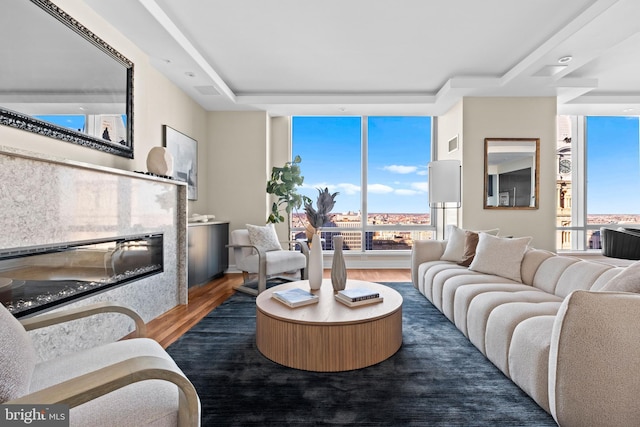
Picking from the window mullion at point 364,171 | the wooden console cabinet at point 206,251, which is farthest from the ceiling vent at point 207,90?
the window mullion at point 364,171

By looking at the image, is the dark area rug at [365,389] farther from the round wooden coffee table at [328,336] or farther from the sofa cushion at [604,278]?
the sofa cushion at [604,278]

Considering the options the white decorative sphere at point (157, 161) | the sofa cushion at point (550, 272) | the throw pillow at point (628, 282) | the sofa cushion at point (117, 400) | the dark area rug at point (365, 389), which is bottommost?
the dark area rug at point (365, 389)

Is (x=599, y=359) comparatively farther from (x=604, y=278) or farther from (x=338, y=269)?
(x=338, y=269)

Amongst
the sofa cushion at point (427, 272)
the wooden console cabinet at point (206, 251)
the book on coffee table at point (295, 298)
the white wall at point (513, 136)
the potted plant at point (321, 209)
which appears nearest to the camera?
the book on coffee table at point (295, 298)

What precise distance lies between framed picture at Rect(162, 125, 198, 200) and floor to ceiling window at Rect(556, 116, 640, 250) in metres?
6.05

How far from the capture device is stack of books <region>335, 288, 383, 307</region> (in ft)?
7.02

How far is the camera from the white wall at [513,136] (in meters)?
4.52

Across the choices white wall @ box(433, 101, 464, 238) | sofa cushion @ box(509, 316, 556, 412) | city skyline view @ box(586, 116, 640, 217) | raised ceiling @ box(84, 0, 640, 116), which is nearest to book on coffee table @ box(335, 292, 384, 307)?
sofa cushion @ box(509, 316, 556, 412)

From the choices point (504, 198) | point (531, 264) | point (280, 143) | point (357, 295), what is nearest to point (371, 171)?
point (280, 143)

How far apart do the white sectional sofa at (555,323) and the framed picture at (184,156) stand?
11.2ft

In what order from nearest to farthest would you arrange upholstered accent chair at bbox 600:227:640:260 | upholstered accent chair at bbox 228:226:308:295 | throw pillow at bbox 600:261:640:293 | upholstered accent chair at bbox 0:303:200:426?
upholstered accent chair at bbox 0:303:200:426, throw pillow at bbox 600:261:640:293, upholstered accent chair at bbox 600:227:640:260, upholstered accent chair at bbox 228:226:308:295

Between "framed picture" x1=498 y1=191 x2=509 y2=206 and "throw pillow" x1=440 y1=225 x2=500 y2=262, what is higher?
"framed picture" x1=498 y1=191 x2=509 y2=206

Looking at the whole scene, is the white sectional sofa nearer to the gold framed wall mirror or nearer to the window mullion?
the gold framed wall mirror

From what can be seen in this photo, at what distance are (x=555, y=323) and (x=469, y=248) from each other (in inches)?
82.1
